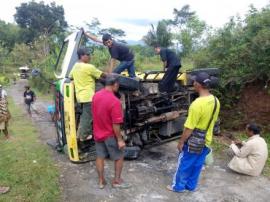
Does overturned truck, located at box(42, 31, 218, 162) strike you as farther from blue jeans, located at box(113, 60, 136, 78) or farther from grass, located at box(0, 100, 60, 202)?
grass, located at box(0, 100, 60, 202)

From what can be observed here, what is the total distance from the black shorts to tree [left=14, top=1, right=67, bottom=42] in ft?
151

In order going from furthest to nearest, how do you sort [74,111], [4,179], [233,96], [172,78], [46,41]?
1. [46,41]
2. [233,96]
3. [172,78]
4. [74,111]
5. [4,179]

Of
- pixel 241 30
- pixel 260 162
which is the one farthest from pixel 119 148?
pixel 241 30

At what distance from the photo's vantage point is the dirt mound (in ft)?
25.8

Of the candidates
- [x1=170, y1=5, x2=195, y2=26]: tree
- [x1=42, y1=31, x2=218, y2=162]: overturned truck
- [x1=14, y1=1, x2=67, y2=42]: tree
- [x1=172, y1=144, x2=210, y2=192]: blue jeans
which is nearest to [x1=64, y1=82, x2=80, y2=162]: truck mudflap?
[x1=42, y1=31, x2=218, y2=162]: overturned truck

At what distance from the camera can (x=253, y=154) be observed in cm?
556

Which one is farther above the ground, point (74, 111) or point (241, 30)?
point (241, 30)

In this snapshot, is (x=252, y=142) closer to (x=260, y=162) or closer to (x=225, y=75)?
(x=260, y=162)

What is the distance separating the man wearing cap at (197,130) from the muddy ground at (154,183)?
378mm

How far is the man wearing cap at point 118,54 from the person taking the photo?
250 inches

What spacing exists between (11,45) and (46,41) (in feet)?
74.0

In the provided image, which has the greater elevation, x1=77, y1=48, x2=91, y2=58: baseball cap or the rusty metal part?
x1=77, y1=48, x2=91, y2=58: baseball cap

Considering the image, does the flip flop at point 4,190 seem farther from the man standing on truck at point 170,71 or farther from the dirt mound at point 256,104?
the dirt mound at point 256,104

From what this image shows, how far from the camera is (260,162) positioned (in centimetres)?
553
